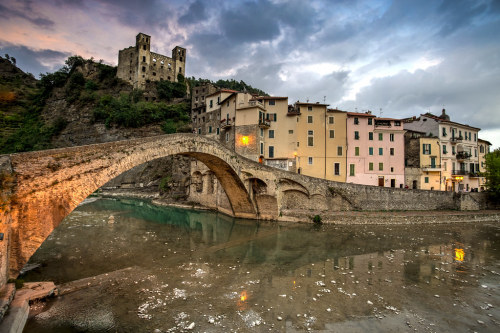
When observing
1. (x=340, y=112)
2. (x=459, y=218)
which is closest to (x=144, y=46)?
(x=340, y=112)

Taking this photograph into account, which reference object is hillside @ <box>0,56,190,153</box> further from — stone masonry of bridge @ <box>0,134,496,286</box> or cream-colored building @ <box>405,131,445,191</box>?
cream-colored building @ <box>405,131,445,191</box>

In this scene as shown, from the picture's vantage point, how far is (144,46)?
55406 mm

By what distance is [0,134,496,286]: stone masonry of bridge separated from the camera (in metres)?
6.43

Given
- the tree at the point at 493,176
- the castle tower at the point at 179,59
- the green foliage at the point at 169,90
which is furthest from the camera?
the castle tower at the point at 179,59

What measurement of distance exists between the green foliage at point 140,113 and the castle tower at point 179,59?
1616cm

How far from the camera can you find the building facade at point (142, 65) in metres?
54.5

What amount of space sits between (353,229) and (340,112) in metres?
14.0

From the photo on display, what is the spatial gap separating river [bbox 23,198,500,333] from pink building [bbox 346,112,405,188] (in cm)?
1138

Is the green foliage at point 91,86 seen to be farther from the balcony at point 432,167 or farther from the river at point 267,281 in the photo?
the balcony at point 432,167

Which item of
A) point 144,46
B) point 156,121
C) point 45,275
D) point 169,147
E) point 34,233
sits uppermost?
point 144,46

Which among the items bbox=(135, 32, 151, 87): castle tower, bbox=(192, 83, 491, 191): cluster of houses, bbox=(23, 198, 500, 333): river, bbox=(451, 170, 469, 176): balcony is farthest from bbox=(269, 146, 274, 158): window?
bbox=(135, 32, 151, 87): castle tower

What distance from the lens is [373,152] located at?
2695 cm

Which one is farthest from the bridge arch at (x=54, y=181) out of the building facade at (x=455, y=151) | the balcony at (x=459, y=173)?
the balcony at (x=459, y=173)

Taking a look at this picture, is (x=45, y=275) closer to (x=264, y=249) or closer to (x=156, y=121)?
(x=264, y=249)
